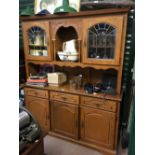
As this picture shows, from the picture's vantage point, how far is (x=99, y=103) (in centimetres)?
181

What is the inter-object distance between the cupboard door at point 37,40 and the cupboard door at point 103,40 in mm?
557

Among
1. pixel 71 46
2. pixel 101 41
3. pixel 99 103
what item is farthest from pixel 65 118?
pixel 101 41

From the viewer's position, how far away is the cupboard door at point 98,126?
1.81m

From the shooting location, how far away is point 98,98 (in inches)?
71.0

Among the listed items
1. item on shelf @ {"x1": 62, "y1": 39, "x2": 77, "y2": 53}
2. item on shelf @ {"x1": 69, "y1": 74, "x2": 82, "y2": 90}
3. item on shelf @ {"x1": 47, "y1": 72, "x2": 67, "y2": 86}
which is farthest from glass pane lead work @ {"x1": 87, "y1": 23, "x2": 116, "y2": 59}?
item on shelf @ {"x1": 47, "y1": 72, "x2": 67, "y2": 86}

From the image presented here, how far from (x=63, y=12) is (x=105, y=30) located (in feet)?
1.81

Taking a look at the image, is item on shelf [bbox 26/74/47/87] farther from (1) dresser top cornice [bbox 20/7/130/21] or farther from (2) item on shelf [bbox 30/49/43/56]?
(1) dresser top cornice [bbox 20/7/130/21]

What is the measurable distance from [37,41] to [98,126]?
1437 millimetres

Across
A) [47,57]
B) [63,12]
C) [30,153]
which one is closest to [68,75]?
[47,57]

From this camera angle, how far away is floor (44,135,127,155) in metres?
1.96

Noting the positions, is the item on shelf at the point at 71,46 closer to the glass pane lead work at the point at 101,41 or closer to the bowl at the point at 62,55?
the bowl at the point at 62,55

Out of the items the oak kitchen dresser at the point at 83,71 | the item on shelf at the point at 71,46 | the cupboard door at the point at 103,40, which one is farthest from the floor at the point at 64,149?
the item on shelf at the point at 71,46

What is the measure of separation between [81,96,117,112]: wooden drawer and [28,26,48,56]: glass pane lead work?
0.85 m
